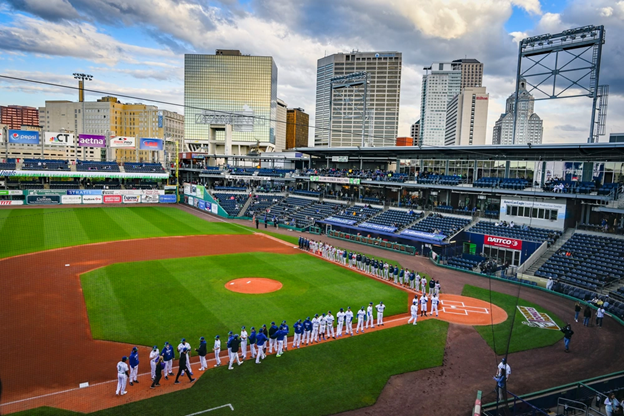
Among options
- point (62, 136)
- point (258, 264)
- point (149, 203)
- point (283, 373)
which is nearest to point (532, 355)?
point (283, 373)

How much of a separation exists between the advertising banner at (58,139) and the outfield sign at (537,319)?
67.4 meters

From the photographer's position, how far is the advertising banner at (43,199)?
52.2m

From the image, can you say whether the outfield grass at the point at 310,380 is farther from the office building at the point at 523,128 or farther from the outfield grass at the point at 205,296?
the office building at the point at 523,128

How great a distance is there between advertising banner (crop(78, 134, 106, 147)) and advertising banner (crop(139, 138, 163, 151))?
565 cm

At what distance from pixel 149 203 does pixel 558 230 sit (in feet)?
174

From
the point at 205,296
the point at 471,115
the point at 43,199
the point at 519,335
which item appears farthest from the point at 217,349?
the point at 471,115

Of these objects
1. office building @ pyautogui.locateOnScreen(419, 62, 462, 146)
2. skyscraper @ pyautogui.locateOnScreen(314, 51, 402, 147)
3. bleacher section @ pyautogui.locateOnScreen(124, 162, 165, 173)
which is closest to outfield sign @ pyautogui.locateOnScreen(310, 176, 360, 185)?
bleacher section @ pyautogui.locateOnScreen(124, 162, 165, 173)

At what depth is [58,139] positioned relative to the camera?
62.6 m

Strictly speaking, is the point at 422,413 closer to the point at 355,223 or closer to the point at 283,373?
the point at 283,373

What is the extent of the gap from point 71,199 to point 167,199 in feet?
42.5

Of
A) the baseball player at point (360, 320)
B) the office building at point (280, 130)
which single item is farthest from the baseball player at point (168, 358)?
the office building at point (280, 130)

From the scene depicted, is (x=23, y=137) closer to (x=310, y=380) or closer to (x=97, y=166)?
(x=97, y=166)

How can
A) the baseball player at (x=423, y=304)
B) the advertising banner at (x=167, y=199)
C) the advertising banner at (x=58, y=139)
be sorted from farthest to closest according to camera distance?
the advertising banner at (x=58, y=139) < the advertising banner at (x=167, y=199) < the baseball player at (x=423, y=304)

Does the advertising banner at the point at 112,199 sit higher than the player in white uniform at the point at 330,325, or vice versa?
the advertising banner at the point at 112,199
